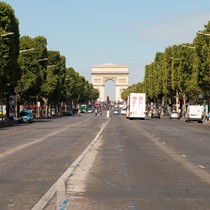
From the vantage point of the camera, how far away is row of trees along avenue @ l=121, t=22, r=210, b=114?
2624 inches

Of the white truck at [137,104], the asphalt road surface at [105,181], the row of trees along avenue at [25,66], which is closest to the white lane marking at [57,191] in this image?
the asphalt road surface at [105,181]

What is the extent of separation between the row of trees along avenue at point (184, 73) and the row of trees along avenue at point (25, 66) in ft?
65.3

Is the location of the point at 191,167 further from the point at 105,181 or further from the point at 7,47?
the point at 7,47

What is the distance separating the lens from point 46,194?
416 inches

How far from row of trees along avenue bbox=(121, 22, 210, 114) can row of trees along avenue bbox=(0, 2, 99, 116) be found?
1990 centimetres

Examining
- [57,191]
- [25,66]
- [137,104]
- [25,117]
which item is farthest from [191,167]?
[25,66]

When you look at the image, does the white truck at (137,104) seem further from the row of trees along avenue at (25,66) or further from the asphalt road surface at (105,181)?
the asphalt road surface at (105,181)

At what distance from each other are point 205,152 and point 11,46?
42.6 metres

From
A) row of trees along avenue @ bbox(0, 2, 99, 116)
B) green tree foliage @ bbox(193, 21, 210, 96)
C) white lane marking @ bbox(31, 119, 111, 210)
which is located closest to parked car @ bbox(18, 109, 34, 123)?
row of trees along avenue @ bbox(0, 2, 99, 116)

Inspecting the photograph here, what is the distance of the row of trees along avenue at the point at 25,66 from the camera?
198ft

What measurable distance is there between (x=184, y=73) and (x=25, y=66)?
83.5 ft

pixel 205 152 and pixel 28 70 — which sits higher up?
pixel 28 70

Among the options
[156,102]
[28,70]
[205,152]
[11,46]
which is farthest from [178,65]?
[205,152]

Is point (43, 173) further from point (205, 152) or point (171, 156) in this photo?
point (205, 152)
